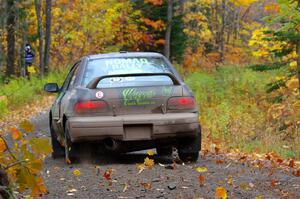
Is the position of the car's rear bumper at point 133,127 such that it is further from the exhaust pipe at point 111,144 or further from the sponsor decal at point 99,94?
the sponsor decal at point 99,94

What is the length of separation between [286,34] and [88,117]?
23.5ft

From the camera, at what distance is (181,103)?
851 cm

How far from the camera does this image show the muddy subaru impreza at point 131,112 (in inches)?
325

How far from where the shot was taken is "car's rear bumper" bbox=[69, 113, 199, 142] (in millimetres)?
8195

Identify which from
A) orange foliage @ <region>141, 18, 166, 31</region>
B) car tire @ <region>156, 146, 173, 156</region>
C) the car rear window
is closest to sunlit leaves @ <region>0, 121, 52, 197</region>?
the car rear window

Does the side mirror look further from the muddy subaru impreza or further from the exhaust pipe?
the exhaust pipe

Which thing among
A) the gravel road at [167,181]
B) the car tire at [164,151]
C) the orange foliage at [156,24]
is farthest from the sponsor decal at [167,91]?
the orange foliage at [156,24]

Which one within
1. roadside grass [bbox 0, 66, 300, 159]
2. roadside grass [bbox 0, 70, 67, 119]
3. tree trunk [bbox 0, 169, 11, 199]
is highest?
tree trunk [bbox 0, 169, 11, 199]

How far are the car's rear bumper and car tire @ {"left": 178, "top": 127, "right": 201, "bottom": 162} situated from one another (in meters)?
0.23

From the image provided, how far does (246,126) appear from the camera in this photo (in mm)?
14242

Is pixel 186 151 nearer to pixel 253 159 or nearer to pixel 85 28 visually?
pixel 253 159

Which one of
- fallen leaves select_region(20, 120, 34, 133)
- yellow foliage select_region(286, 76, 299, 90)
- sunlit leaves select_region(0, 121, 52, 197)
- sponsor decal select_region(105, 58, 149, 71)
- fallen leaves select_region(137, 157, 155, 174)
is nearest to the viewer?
sunlit leaves select_region(0, 121, 52, 197)

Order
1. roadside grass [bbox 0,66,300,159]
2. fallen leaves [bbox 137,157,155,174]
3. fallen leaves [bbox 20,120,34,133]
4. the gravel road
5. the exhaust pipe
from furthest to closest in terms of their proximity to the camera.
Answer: roadside grass [bbox 0,66,300,159], the exhaust pipe, fallen leaves [bbox 137,157,155,174], the gravel road, fallen leaves [bbox 20,120,34,133]

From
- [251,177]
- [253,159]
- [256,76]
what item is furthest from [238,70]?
[251,177]
